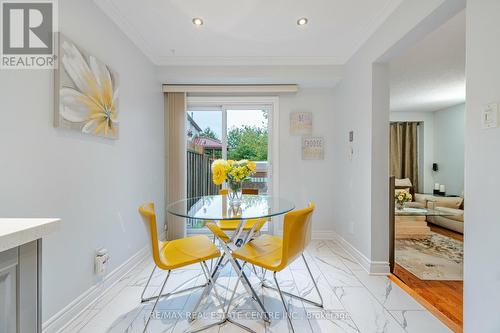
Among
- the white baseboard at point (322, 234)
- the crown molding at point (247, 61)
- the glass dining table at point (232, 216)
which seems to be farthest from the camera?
the white baseboard at point (322, 234)

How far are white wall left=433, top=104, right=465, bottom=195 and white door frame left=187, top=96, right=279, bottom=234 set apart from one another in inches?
175

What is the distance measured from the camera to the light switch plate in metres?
1.27

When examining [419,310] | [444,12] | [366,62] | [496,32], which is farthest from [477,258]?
[366,62]

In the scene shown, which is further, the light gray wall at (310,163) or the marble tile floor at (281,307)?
the light gray wall at (310,163)

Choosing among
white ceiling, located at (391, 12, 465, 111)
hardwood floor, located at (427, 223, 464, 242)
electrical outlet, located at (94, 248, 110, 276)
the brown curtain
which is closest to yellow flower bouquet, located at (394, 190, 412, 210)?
hardwood floor, located at (427, 223, 464, 242)

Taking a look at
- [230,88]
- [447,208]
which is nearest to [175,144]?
[230,88]

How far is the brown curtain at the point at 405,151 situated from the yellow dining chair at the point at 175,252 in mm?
5801

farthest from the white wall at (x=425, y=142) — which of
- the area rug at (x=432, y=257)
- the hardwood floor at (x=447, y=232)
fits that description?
the area rug at (x=432, y=257)

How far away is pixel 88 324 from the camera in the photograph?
1752 mm

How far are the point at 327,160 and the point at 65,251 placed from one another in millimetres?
3310

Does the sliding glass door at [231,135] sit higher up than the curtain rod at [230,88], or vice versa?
the curtain rod at [230,88]

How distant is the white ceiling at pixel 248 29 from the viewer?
217 centimetres

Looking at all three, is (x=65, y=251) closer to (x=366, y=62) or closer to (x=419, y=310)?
(x=419, y=310)

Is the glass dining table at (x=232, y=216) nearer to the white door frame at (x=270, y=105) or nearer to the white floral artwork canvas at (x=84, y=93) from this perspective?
the white floral artwork canvas at (x=84, y=93)
